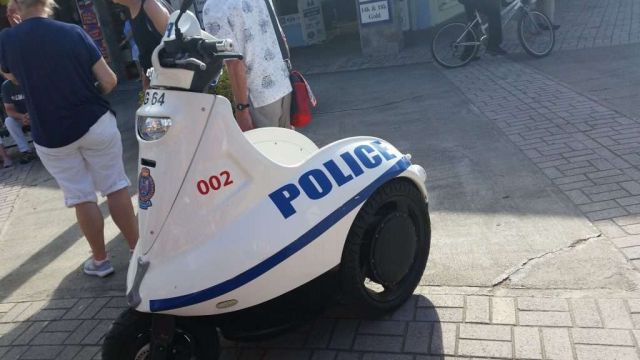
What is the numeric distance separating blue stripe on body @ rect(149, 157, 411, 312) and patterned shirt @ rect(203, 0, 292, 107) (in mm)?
1364

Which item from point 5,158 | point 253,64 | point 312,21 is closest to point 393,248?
point 253,64

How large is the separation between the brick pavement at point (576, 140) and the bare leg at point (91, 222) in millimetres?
3276

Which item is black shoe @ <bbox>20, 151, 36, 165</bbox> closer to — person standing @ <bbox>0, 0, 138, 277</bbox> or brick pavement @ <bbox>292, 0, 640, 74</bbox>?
person standing @ <bbox>0, 0, 138, 277</bbox>

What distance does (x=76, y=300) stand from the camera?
13.4 feet

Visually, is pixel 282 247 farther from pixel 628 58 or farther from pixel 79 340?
pixel 628 58

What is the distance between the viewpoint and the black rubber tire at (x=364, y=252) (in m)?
2.97

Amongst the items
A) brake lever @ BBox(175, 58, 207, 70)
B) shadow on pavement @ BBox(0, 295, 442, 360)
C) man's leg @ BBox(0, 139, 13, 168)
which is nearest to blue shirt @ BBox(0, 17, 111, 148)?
shadow on pavement @ BBox(0, 295, 442, 360)

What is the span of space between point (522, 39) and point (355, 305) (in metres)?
7.14

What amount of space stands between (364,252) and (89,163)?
209cm

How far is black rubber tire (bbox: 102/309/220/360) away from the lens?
8.45ft

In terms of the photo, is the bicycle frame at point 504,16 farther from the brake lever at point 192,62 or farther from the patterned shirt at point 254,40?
the brake lever at point 192,62

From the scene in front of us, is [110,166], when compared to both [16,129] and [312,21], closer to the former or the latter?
[16,129]

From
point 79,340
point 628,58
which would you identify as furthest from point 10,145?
point 628,58

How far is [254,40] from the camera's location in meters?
3.94
